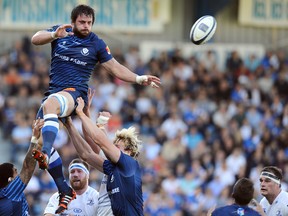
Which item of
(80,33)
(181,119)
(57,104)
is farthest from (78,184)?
(181,119)

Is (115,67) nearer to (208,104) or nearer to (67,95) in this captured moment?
(67,95)

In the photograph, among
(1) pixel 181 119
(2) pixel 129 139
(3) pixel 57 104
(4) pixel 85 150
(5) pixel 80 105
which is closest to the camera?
(3) pixel 57 104

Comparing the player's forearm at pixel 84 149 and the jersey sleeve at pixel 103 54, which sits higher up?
the jersey sleeve at pixel 103 54

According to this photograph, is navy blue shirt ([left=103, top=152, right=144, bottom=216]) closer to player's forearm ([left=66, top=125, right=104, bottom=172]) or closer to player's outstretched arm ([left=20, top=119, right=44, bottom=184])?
player's forearm ([left=66, top=125, right=104, bottom=172])

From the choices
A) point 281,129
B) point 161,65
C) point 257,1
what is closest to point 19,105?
point 161,65

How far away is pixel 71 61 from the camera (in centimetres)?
1038

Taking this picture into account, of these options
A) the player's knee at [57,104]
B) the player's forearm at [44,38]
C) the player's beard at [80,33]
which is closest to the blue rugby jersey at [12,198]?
the player's knee at [57,104]

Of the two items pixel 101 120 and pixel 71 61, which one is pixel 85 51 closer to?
pixel 71 61

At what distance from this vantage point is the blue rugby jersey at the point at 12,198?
1005 centimetres

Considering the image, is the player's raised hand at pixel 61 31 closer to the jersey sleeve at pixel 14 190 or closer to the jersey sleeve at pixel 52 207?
the jersey sleeve at pixel 14 190

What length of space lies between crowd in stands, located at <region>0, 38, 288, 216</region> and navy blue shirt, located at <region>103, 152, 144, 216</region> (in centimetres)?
706

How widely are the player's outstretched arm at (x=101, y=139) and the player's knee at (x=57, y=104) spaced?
0.18m

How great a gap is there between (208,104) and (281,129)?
1.72 metres

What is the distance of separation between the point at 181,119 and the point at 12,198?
10739mm
